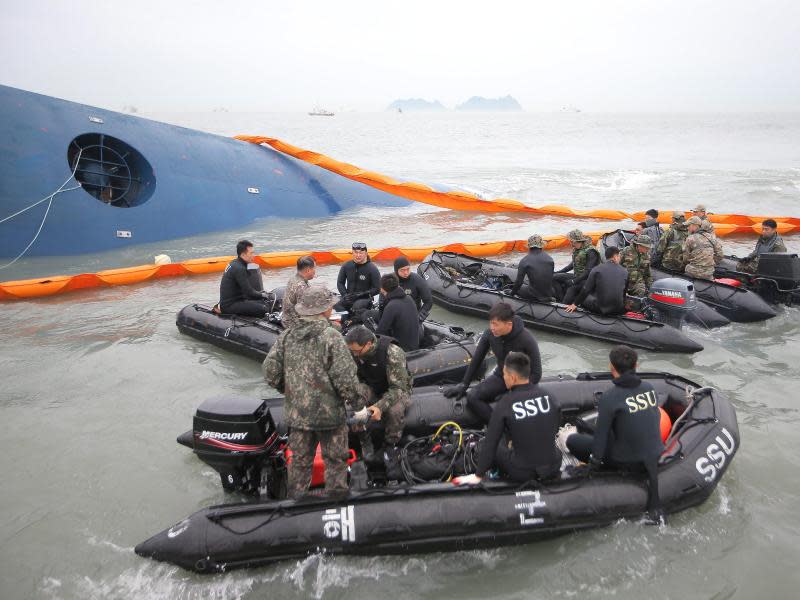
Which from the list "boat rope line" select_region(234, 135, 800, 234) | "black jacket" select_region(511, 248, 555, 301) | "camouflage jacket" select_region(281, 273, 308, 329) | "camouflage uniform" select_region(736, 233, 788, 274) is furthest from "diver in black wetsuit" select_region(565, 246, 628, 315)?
"boat rope line" select_region(234, 135, 800, 234)

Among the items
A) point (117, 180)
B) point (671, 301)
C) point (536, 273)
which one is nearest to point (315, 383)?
point (536, 273)

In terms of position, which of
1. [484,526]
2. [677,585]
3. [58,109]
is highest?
[58,109]

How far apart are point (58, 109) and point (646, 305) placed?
1237cm

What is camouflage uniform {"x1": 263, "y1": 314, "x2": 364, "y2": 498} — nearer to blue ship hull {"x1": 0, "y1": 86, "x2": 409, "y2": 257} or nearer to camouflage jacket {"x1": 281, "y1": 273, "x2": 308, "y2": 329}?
camouflage jacket {"x1": 281, "y1": 273, "x2": 308, "y2": 329}

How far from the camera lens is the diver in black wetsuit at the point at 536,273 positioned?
729 centimetres

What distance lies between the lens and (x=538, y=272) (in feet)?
24.5

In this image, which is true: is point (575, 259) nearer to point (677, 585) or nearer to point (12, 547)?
point (677, 585)

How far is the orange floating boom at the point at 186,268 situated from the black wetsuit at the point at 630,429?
23.1ft

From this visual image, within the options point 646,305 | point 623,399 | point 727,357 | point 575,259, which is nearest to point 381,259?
point 575,259

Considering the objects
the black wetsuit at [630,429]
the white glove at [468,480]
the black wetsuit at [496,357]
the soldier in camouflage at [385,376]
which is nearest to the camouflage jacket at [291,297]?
the soldier in camouflage at [385,376]

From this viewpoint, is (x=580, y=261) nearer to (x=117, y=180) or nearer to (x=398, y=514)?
(x=398, y=514)

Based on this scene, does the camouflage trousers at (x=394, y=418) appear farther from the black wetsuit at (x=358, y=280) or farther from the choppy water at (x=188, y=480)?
the black wetsuit at (x=358, y=280)

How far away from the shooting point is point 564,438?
437 cm

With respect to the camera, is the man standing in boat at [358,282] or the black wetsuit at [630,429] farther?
the man standing in boat at [358,282]
